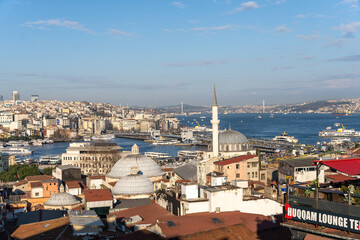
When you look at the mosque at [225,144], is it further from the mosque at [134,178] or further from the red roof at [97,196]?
the red roof at [97,196]

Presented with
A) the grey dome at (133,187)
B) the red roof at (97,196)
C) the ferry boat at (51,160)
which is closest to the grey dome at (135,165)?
the grey dome at (133,187)

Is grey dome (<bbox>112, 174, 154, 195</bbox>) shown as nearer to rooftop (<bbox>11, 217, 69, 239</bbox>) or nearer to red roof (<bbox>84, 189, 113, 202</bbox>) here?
red roof (<bbox>84, 189, 113, 202</bbox>)

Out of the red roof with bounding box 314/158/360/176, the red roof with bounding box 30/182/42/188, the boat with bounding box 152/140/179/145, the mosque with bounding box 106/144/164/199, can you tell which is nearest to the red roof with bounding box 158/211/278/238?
the red roof with bounding box 314/158/360/176

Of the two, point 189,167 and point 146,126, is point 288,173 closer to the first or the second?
point 189,167

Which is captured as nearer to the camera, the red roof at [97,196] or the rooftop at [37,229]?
the rooftop at [37,229]

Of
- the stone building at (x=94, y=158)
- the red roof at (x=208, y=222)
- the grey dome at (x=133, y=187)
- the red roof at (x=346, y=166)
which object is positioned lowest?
the stone building at (x=94, y=158)

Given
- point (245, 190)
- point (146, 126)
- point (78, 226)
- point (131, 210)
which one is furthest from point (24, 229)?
point (146, 126)

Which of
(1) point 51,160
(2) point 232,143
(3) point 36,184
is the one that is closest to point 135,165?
(3) point 36,184
